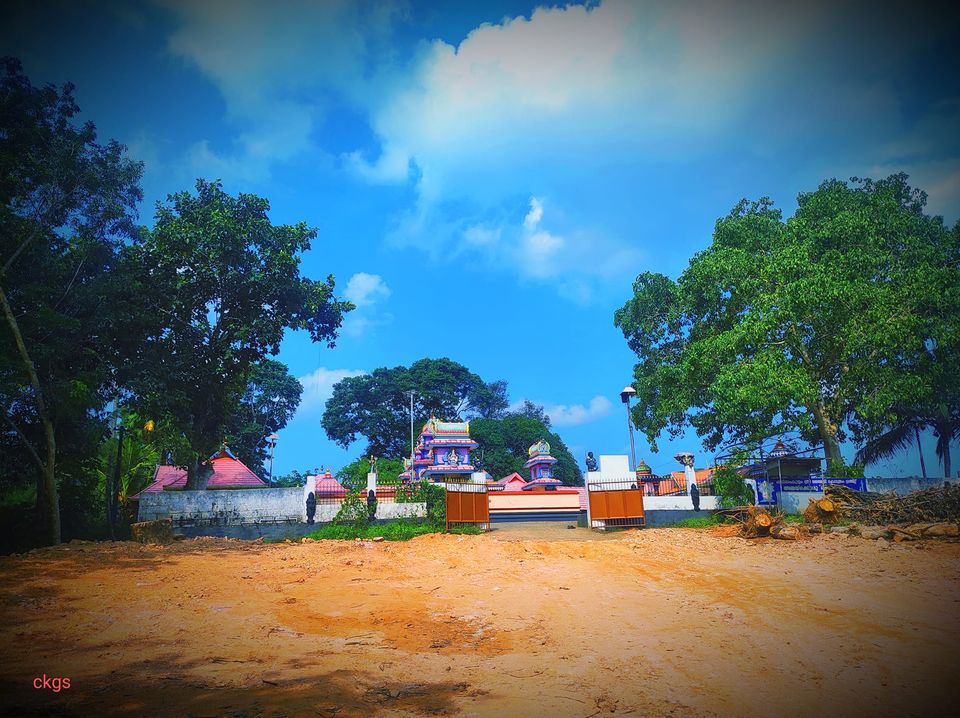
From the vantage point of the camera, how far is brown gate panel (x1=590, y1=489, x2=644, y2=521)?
62.4 ft

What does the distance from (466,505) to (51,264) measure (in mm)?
15144

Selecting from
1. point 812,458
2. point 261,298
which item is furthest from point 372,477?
point 812,458

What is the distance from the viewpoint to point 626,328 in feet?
87.9

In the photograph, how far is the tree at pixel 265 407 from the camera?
149 feet

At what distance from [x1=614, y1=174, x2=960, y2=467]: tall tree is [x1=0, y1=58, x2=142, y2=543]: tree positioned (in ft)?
69.8

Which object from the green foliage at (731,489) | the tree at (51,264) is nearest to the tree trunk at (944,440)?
the green foliage at (731,489)

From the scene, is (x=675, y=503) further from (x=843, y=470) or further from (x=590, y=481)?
(x=843, y=470)

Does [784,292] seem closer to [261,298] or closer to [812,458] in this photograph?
[812,458]

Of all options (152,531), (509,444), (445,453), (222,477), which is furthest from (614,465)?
(509,444)

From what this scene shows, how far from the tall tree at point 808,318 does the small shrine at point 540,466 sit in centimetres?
1496

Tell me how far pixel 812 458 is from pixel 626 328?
9754 mm

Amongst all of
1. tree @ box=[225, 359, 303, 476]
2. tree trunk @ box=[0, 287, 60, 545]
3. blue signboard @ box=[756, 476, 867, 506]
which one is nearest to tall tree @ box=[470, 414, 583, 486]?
tree @ box=[225, 359, 303, 476]

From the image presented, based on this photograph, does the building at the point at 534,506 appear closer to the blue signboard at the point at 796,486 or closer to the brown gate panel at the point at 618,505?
the brown gate panel at the point at 618,505

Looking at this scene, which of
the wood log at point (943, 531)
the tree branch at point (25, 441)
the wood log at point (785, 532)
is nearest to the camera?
the wood log at point (943, 531)
